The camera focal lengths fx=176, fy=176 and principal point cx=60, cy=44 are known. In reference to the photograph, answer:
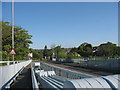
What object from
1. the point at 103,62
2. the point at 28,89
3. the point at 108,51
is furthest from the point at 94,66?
the point at 108,51

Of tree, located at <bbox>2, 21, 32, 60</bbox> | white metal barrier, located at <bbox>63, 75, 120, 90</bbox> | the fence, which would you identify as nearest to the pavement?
white metal barrier, located at <bbox>63, 75, 120, 90</bbox>

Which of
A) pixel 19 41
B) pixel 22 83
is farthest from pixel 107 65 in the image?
pixel 19 41

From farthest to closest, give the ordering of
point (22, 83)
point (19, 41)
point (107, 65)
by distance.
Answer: point (19, 41), point (107, 65), point (22, 83)

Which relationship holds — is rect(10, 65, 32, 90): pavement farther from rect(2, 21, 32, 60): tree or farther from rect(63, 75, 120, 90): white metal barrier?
rect(2, 21, 32, 60): tree

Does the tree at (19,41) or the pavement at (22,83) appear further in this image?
the tree at (19,41)

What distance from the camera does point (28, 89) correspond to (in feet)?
29.7

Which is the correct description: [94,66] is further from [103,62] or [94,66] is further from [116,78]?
[116,78]

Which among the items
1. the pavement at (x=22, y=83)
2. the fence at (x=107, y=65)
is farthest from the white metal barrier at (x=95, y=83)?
the fence at (x=107, y=65)

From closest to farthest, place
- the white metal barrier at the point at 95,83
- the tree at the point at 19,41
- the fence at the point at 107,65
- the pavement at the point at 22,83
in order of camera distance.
Answer: the white metal barrier at the point at 95,83, the pavement at the point at 22,83, the fence at the point at 107,65, the tree at the point at 19,41

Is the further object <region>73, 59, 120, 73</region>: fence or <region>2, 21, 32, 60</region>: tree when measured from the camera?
<region>2, 21, 32, 60</region>: tree

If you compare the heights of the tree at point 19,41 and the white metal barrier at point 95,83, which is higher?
the tree at point 19,41

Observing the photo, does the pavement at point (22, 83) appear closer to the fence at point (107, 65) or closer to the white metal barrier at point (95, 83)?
the white metal barrier at point (95, 83)

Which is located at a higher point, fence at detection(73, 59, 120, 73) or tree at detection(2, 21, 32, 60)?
tree at detection(2, 21, 32, 60)

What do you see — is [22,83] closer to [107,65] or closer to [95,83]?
[95,83]
